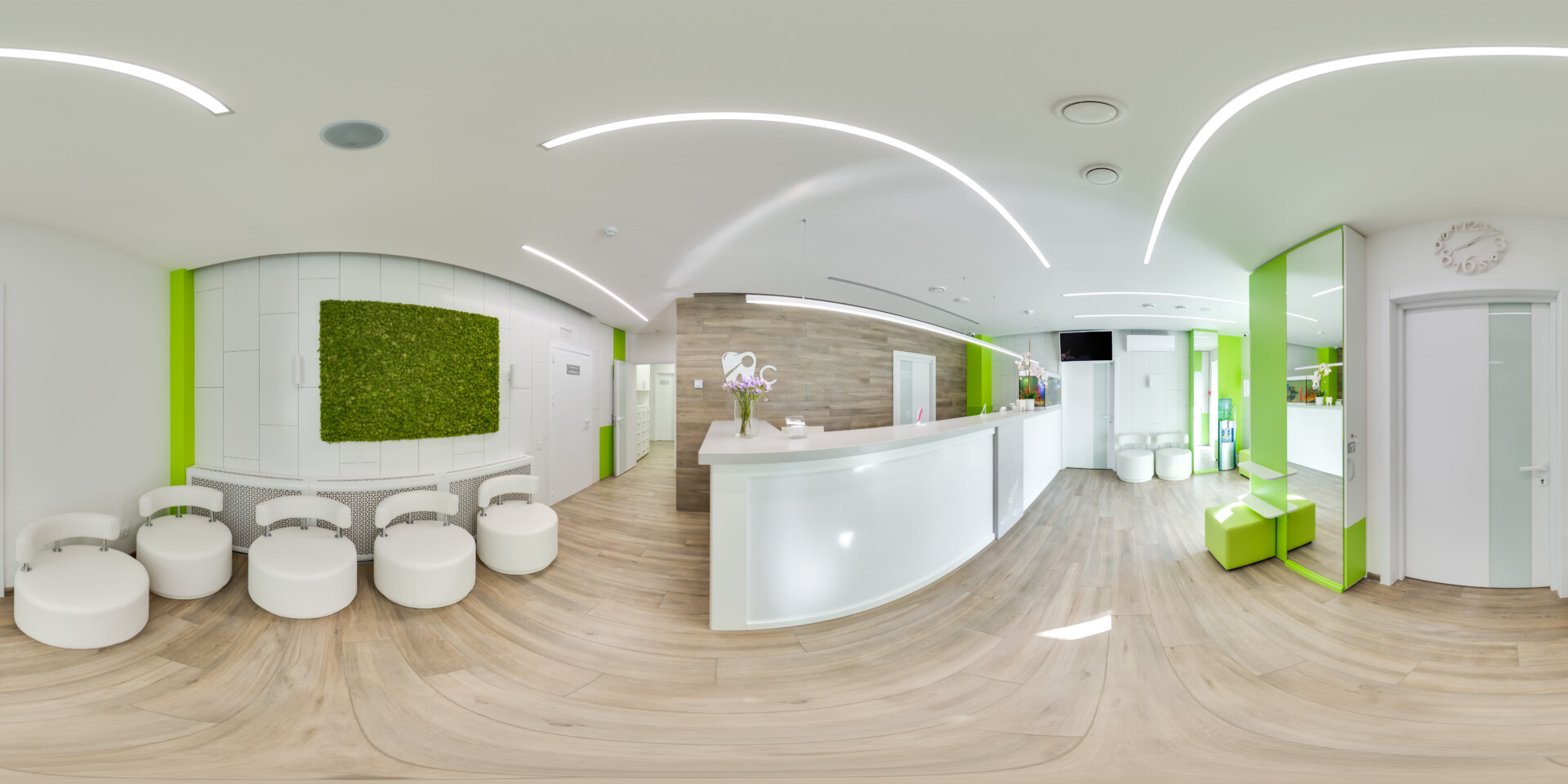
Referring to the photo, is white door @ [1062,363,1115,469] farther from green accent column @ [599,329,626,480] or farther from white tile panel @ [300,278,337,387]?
white tile panel @ [300,278,337,387]

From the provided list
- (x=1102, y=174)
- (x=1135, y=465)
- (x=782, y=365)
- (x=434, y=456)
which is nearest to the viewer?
(x=1102, y=174)

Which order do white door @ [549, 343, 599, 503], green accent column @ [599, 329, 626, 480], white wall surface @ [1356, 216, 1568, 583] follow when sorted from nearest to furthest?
white wall surface @ [1356, 216, 1568, 583]
white door @ [549, 343, 599, 503]
green accent column @ [599, 329, 626, 480]

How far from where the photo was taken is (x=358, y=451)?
4121 mm

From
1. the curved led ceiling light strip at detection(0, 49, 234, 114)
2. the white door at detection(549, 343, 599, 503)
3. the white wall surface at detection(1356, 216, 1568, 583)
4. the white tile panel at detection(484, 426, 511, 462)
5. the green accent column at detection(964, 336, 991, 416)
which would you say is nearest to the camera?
the curved led ceiling light strip at detection(0, 49, 234, 114)

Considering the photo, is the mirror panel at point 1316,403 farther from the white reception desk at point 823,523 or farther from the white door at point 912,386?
the white door at point 912,386

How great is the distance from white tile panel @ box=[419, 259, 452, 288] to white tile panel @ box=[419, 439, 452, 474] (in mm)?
1329

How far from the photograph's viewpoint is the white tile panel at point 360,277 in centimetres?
407

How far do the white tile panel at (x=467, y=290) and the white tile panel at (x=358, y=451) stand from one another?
1298 millimetres

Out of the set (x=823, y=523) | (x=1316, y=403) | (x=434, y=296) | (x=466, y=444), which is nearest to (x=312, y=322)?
(x=434, y=296)

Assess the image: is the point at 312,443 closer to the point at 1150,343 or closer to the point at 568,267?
the point at 568,267

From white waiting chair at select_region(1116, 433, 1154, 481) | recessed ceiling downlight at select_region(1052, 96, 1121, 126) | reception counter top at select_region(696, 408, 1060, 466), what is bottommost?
white waiting chair at select_region(1116, 433, 1154, 481)

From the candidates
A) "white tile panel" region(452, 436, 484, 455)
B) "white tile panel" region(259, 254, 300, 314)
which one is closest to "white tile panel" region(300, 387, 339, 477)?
"white tile panel" region(259, 254, 300, 314)

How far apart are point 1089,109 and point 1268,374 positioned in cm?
338

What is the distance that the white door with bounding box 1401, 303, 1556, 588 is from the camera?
3.14m
